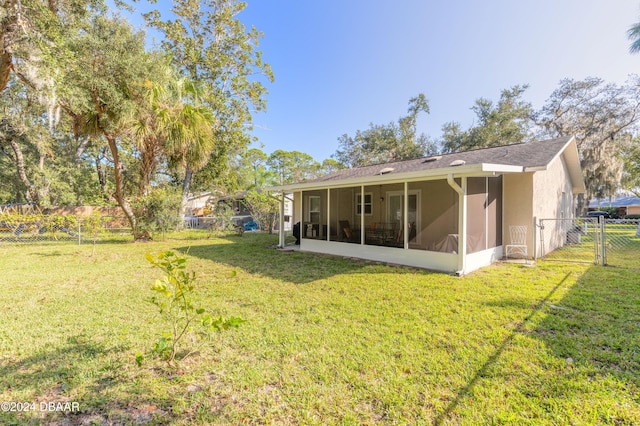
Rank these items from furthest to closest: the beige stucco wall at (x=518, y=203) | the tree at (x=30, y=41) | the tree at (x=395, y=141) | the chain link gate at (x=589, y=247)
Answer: the tree at (x=395, y=141)
the beige stucco wall at (x=518, y=203)
the chain link gate at (x=589, y=247)
the tree at (x=30, y=41)

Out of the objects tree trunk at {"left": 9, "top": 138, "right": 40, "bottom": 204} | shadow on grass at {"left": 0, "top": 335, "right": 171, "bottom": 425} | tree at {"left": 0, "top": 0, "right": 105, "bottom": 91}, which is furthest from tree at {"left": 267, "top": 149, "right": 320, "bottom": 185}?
shadow on grass at {"left": 0, "top": 335, "right": 171, "bottom": 425}

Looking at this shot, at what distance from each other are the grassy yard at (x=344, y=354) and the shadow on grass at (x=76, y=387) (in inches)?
0.5

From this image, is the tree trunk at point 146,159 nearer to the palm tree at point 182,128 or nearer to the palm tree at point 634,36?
the palm tree at point 182,128

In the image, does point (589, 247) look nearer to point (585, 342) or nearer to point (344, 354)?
point (585, 342)

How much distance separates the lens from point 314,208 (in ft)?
33.8

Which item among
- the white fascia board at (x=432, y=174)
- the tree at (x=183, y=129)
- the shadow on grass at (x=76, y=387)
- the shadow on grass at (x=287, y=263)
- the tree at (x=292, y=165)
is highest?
the tree at (x=292, y=165)

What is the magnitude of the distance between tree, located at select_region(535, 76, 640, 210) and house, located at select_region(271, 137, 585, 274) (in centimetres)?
1039

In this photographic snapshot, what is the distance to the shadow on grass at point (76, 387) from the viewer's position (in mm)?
2088

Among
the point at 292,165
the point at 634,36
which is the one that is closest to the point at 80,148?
the point at 292,165

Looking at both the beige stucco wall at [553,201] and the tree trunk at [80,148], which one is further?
the tree trunk at [80,148]

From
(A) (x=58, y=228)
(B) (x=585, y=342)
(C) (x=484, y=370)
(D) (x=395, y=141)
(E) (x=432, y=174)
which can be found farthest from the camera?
(D) (x=395, y=141)

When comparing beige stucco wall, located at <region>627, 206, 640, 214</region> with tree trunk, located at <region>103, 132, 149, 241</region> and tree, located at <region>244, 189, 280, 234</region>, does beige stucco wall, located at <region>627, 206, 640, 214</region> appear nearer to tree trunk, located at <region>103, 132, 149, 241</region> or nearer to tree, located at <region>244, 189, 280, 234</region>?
tree, located at <region>244, 189, 280, 234</region>

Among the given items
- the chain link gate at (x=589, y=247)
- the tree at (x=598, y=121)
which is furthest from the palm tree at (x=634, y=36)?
the chain link gate at (x=589, y=247)

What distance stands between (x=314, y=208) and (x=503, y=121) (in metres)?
19.5
